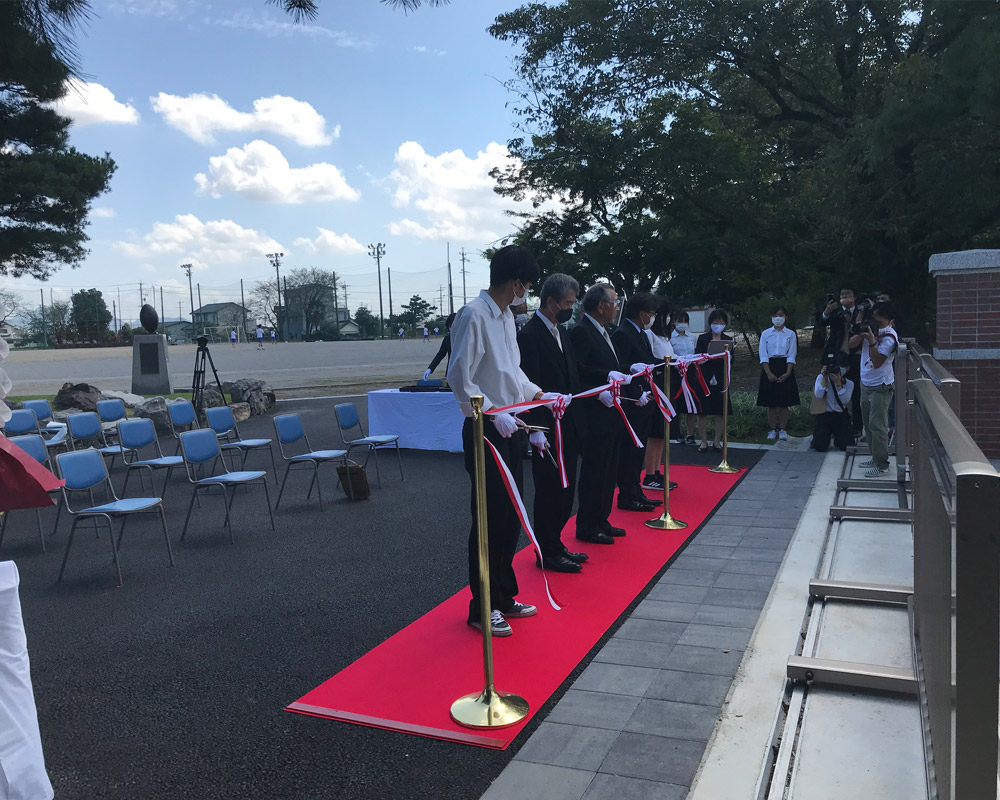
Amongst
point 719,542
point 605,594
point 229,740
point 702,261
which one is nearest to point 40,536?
point 229,740

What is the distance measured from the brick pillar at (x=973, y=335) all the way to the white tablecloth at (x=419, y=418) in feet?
17.9

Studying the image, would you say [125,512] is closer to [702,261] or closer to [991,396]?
[991,396]

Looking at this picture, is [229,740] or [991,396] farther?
[991,396]

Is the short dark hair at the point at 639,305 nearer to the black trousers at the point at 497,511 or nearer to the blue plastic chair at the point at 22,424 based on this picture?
the black trousers at the point at 497,511

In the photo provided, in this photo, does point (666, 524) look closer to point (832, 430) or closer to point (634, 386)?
point (634, 386)

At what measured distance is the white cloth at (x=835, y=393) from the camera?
30.0 feet

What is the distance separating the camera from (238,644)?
4.38 meters

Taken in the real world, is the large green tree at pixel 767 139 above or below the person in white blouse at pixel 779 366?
above

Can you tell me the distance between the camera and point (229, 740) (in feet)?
10.9

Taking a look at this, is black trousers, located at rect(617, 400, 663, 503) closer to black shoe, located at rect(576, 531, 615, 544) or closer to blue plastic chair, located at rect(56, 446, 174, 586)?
black shoe, located at rect(576, 531, 615, 544)

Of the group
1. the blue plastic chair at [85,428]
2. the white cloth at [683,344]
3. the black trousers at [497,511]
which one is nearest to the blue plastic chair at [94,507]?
the black trousers at [497,511]

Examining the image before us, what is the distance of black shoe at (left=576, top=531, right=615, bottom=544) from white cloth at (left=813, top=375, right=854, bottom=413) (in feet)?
14.0

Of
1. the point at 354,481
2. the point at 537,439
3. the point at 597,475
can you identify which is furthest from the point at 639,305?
the point at 354,481

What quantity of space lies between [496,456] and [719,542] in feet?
8.77
